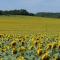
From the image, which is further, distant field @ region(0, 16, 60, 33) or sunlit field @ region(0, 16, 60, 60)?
distant field @ region(0, 16, 60, 33)

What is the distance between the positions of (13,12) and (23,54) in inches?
1733

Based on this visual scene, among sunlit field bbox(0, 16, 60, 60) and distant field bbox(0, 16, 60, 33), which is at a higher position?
sunlit field bbox(0, 16, 60, 60)

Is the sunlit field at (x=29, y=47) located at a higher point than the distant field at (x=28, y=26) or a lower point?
higher

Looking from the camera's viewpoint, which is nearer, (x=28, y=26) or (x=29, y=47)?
(x=29, y=47)

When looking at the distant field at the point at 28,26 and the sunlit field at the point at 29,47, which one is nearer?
the sunlit field at the point at 29,47

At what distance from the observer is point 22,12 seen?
4806 centimetres

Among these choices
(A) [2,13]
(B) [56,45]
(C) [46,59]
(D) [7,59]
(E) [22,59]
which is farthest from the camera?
(A) [2,13]

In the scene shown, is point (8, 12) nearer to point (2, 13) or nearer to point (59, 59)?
point (2, 13)

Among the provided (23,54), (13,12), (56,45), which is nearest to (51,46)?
(56,45)

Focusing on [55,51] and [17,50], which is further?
[17,50]

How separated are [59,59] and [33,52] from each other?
34.9 inches

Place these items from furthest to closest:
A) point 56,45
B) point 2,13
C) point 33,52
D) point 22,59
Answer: point 2,13, point 33,52, point 56,45, point 22,59

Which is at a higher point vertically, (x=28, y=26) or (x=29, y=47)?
(x=29, y=47)

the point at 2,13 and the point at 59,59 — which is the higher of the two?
the point at 59,59
